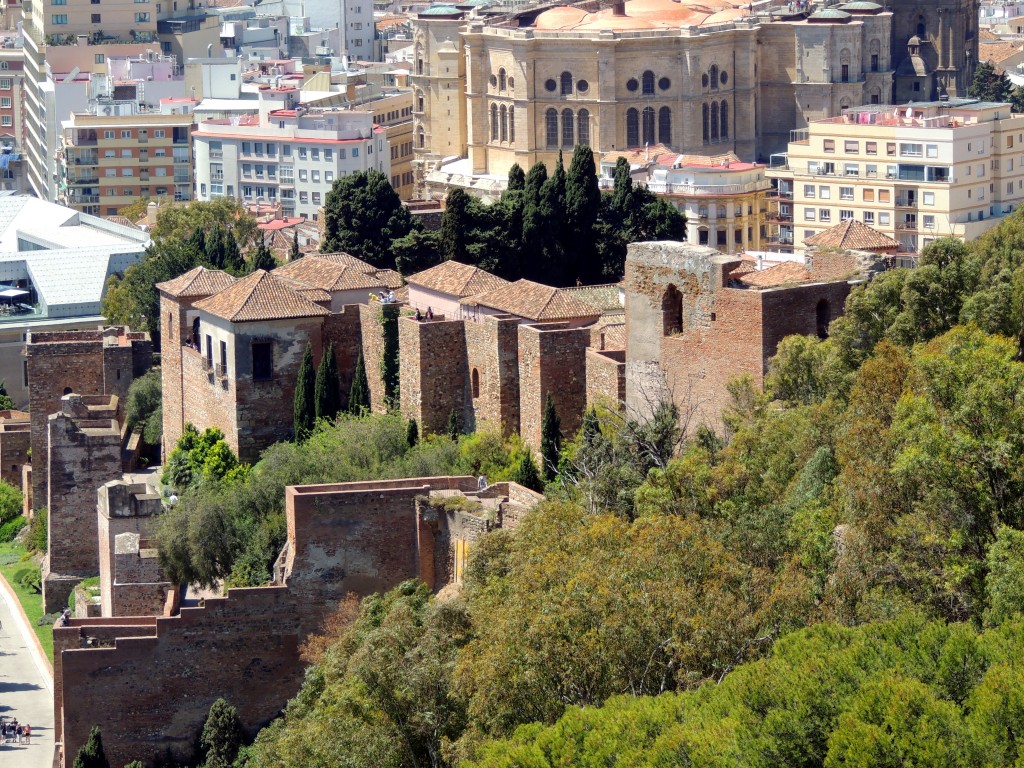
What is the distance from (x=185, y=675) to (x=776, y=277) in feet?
39.9

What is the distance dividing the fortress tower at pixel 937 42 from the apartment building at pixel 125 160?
32735mm

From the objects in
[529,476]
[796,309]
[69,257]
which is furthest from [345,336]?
[69,257]

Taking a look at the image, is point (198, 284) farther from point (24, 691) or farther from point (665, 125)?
point (665, 125)

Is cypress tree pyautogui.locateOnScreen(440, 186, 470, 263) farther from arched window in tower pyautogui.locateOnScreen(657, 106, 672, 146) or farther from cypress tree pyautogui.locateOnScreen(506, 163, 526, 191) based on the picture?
arched window in tower pyautogui.locateOnScreen(657, 106, 672, 146)

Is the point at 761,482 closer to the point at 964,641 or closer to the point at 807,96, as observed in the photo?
the point at 964,641

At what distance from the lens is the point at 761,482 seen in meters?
40.7

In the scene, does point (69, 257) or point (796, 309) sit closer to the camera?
point (796, 309)

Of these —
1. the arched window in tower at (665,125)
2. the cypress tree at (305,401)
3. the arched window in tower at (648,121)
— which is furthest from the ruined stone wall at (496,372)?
the arched window in tower at (665,125)

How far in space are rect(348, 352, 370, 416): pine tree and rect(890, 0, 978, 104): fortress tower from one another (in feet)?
253

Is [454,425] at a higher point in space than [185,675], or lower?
higher

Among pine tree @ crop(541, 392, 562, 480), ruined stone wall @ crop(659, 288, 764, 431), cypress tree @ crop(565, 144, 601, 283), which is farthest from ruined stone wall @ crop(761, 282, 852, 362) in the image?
cypress tree @ crop(565, 144, 601, 283)

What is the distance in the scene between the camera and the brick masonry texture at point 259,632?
45031 millimetres

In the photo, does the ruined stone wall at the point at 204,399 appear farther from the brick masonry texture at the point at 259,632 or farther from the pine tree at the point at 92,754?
the pine tree at the point at 92,754

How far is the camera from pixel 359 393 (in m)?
53.0
